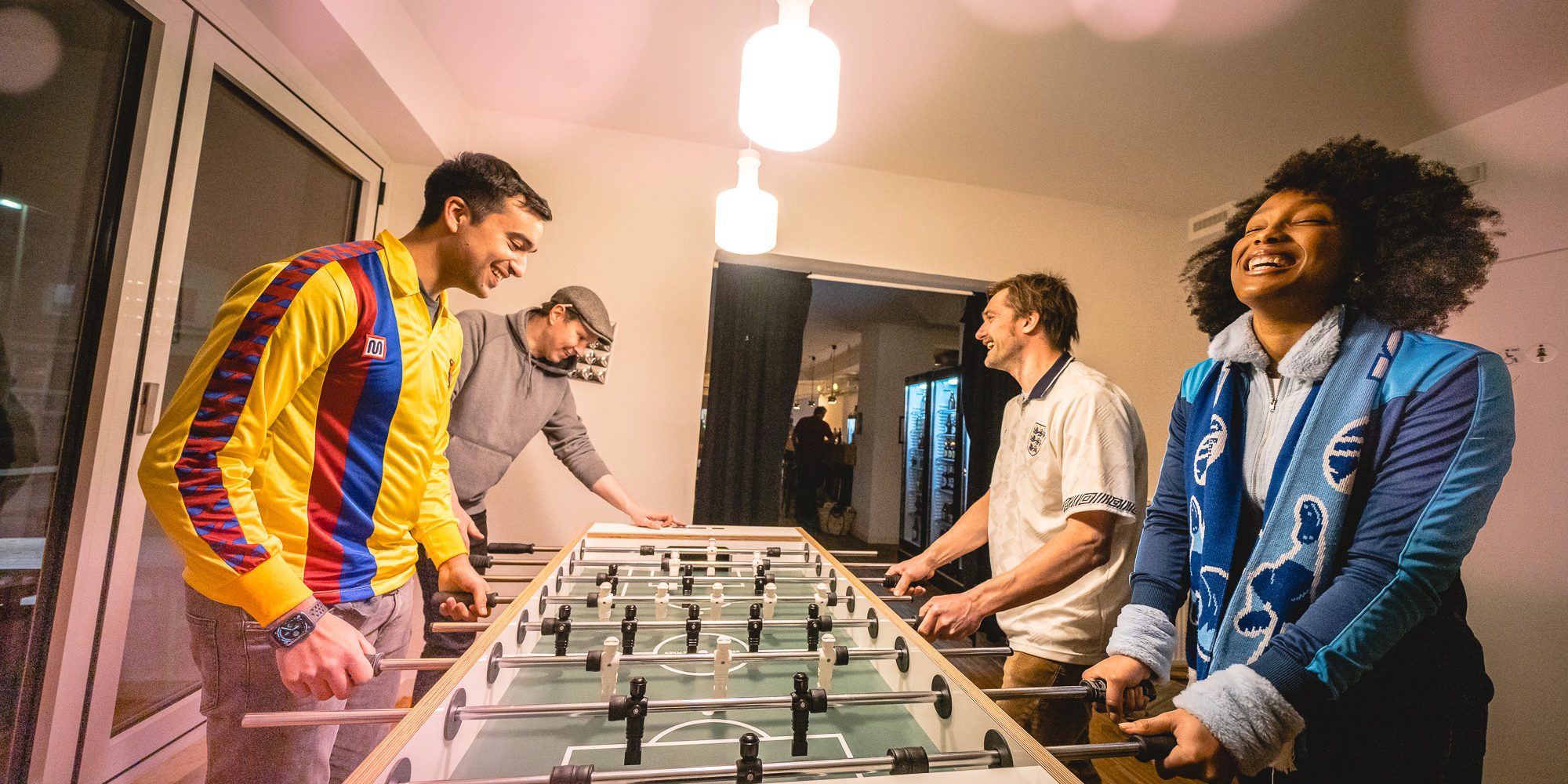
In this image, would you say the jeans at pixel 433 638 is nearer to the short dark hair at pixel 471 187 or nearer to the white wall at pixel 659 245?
the white wall at pixel 659 245

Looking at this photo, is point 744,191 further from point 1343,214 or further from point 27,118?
point 27,118

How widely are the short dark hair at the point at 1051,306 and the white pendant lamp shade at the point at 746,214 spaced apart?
2.94 feet

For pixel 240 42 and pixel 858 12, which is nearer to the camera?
pixel 240 42

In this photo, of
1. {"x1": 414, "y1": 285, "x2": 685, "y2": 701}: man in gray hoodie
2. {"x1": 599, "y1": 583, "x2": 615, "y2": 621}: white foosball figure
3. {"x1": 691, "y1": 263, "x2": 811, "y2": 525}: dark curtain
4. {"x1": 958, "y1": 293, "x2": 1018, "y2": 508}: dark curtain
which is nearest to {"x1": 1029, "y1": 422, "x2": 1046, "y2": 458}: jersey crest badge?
{"x1": 599, "y1": 583, "x2": 615, "y2": 621}: white foosball figure

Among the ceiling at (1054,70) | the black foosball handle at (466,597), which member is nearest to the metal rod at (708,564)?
the black foosball handle at (466,597)

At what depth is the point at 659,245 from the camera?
10.2ft

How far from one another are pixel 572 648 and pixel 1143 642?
111 centimetres

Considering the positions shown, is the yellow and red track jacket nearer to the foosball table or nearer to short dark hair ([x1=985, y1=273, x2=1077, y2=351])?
the foosball table

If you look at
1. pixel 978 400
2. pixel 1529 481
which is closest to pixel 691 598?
pixel 978 400

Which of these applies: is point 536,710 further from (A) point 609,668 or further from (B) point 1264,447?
(B) point 1264,447

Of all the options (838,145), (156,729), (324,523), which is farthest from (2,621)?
(838,145)

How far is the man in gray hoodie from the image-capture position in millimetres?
2154

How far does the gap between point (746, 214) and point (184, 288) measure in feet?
5.60

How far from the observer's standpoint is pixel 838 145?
306 cm
